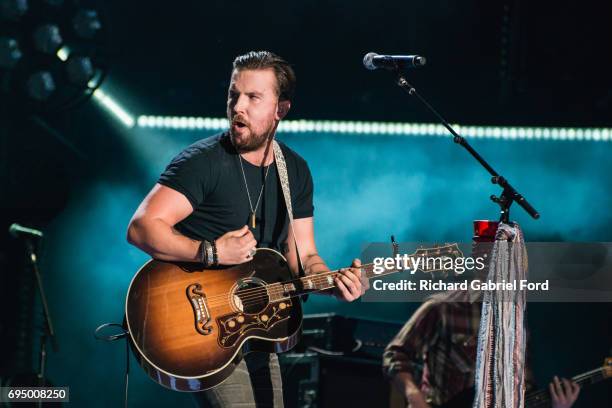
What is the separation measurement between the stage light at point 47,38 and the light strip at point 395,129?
4.36ft

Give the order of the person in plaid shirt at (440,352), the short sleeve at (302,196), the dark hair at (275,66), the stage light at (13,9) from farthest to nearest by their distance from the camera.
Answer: the stage light at (13,9) → the person in plaid shirt at (440,352) → the short sleeve at (302,196) → the dark hair at (275,66)

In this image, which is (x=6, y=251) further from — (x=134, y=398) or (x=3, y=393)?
(x=134, y=398)

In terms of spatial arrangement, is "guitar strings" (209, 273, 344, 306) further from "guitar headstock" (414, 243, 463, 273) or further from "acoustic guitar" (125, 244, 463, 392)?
"guitar headstock" (414, 243, 463, 273)

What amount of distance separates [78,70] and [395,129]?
3120mm

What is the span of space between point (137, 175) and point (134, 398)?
7.68 ft

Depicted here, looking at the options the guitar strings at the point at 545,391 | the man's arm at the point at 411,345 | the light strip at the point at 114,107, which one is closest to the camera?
the man's arm at the point at 411,345

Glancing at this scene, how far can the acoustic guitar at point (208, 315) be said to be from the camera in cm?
361

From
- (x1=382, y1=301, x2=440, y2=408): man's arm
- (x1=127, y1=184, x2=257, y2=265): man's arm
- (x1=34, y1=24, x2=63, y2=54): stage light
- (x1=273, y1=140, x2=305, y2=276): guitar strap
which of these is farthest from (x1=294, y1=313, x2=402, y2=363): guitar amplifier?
(x1=34, y1=24, x2=63, y2=54): stage light

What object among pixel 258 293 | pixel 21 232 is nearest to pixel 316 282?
pixel 258 293

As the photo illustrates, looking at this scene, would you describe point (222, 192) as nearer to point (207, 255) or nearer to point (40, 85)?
point (207, 255)

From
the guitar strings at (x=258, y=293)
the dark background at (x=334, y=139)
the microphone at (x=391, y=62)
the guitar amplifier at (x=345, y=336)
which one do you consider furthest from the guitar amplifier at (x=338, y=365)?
the microphone at (x=391, y=62)

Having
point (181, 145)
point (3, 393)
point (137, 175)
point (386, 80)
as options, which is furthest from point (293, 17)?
point (3, 393)

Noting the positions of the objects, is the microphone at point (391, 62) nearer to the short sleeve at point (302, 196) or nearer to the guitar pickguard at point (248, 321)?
the short sleeve at point (302, 196)

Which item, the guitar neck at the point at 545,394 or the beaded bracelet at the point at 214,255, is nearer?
the beaded bracelet at the point at 214,255
